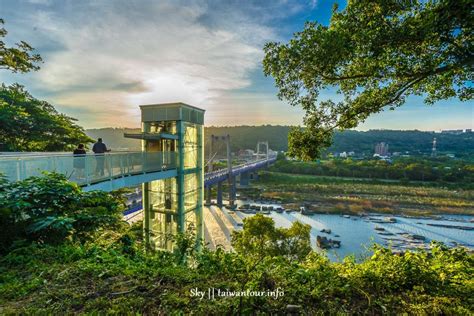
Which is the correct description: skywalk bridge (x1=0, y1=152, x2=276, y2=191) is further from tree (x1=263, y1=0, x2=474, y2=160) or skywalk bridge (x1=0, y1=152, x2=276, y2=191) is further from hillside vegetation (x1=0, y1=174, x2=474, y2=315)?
tree (x1=263, y1=0, x2=474, y2=160)

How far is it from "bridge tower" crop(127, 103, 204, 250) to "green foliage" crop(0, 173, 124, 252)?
3.79 metres

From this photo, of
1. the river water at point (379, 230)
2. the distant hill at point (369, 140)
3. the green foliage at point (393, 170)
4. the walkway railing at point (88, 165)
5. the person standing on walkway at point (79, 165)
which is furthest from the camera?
the distant hill at point (369, 140)

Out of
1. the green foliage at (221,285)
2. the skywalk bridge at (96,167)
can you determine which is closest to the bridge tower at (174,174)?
the skywalk bridge at (96,167)

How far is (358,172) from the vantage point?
5469cm

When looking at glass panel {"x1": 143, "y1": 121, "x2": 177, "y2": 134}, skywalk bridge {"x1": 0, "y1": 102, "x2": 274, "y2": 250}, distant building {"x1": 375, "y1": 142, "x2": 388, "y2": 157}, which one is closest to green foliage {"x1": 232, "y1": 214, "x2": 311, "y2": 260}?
skywalk bridge {"x1": 0, "y1": 102, "x2": 274, "y2": 250}

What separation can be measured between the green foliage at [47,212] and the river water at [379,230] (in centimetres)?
1316

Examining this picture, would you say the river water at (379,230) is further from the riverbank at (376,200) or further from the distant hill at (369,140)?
the distant hill at (369,140)

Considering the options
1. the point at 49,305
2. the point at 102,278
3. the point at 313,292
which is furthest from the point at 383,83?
the point at 49,305

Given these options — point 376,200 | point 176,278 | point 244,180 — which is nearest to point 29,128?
point 176,278

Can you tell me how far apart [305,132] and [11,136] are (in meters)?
11.6

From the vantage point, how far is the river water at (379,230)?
50.7 feet

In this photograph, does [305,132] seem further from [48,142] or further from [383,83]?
[48,142]

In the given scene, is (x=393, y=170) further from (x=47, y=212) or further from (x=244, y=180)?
(x=47, y=212)

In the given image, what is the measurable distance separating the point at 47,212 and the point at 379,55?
541 centimetres
